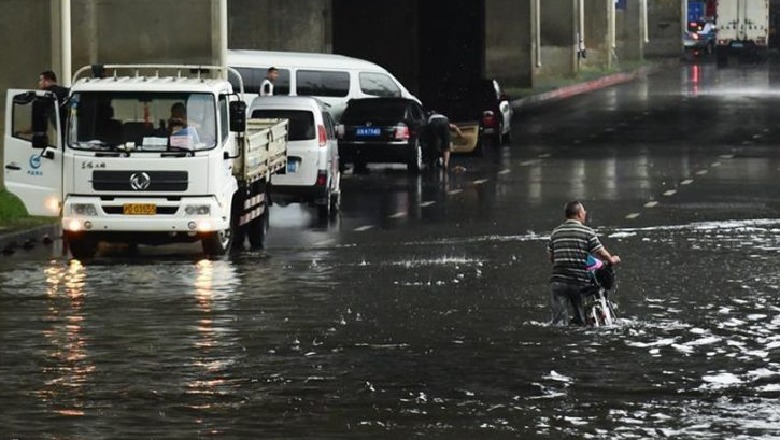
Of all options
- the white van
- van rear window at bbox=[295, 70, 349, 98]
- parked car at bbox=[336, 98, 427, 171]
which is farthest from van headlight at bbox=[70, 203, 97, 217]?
van rear window at bbox=[295, 70, 349, 98]

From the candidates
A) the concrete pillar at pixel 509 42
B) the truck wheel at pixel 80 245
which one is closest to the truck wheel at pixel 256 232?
the truck wheel at pixel 80 245

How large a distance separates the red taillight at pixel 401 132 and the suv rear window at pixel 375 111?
187 mm

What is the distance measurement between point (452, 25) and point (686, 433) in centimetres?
6450

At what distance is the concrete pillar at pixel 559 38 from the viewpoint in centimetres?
8744

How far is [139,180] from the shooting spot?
25859 mm

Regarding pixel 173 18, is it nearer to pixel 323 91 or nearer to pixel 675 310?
pixel 323 91

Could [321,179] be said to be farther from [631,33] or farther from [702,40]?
[702,40]

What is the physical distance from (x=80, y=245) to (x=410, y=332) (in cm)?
817

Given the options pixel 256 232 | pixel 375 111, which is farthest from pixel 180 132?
pixel 375 111

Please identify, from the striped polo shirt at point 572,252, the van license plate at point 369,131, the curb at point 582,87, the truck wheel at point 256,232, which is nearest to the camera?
the striped polo shirt at point 572,252

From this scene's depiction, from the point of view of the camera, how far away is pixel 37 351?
58.3 ft

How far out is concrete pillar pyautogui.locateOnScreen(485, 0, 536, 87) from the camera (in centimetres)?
7994

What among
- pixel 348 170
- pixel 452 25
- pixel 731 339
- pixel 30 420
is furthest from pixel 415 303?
pixel 452 25

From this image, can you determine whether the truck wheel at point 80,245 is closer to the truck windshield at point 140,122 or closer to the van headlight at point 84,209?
the van headlight at point 84,209
